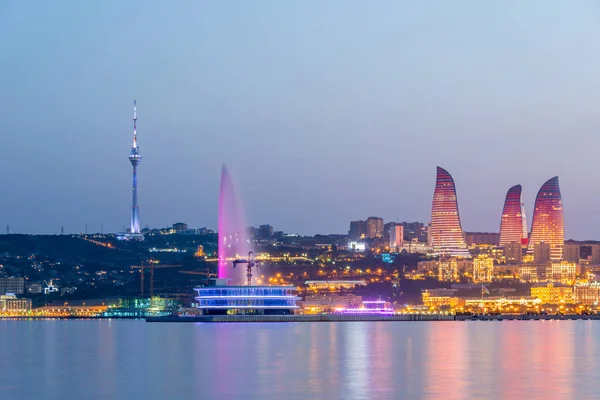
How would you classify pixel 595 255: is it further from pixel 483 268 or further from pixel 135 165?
pixel 135 165

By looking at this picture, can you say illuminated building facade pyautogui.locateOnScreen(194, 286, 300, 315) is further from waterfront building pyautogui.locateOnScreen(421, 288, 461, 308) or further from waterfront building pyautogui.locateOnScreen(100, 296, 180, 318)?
waterfront building pyautogui.locateOnScreen(421, 288, 461, 308)

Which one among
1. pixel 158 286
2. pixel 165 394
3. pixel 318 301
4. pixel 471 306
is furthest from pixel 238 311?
pixel 165 394

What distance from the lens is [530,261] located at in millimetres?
165500

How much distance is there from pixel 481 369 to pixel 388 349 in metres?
12.2

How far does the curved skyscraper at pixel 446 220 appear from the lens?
16350 centimetres

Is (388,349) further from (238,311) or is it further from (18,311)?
(18,311)

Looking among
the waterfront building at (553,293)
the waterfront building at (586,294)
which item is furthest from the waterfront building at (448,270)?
the waterfront building at (586,294)

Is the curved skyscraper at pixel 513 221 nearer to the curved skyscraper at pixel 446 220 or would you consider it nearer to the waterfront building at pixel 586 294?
the curved skyscraper at pixel 446 220

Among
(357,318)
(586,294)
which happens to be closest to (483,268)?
(586,294)

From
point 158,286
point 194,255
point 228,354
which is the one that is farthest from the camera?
point 194,255

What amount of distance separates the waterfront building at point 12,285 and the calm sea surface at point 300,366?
7797 centimetres

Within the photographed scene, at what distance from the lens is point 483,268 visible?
154 meters

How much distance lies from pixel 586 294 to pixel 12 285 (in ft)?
213

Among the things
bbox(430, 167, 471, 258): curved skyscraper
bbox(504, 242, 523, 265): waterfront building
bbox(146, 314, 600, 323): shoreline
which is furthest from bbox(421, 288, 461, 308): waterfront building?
bbox(504, 242, 523, 265): waterfront building
